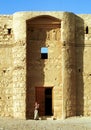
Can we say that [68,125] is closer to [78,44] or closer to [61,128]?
[61,128]

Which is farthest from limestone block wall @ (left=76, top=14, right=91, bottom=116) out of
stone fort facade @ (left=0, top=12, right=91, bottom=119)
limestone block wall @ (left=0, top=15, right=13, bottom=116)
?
limestone block wall @ (left=0, top=15, right=13, bottom=116)

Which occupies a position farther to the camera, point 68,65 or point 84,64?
point 84,64

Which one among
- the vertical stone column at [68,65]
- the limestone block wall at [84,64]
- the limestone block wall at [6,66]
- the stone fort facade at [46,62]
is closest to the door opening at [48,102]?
the stone fort facade at [46,62]

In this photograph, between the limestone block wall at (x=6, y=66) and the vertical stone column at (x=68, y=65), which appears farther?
the limestone block wall at (x=6, y=66)

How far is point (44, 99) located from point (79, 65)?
11.5ft

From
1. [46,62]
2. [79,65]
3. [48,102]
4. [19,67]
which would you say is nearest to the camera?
[19,67]

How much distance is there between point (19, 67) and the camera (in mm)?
30406

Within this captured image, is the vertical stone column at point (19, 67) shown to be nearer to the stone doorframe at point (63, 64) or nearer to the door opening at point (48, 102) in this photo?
the stone doorframe at point (63, 64)

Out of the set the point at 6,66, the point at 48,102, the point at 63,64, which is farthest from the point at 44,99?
the point at 6,66

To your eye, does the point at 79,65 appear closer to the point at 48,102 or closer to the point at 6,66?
the point at 48,102

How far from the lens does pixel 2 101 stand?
3083 cm

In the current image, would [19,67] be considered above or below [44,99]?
above

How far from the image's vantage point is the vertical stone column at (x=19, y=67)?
30078 mm

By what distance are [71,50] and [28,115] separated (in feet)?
16.6
